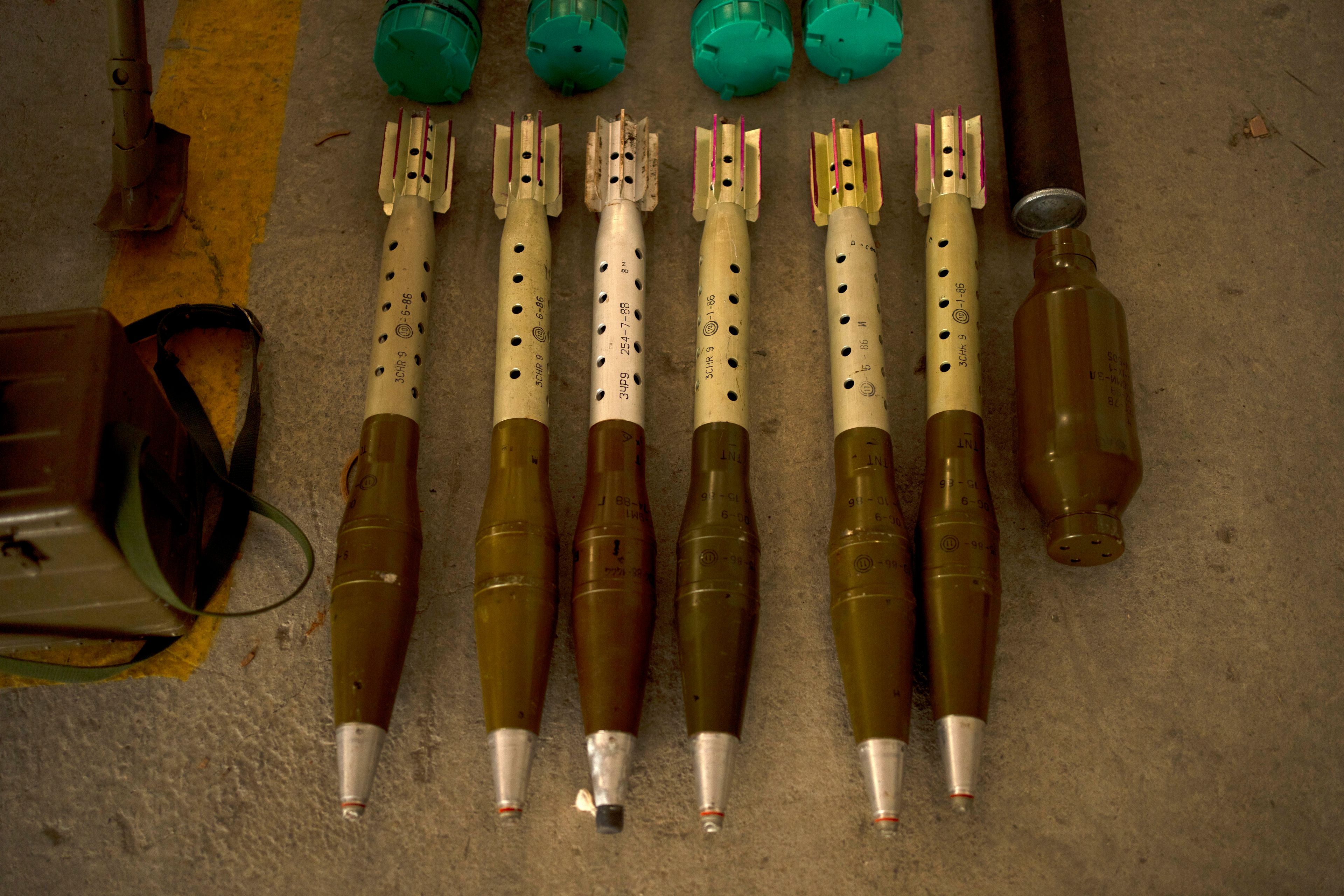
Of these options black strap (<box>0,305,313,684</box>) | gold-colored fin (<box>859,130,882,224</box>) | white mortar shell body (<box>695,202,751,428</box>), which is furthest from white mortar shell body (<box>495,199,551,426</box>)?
gold-colored fin (<box>859,130,882,224</box>)

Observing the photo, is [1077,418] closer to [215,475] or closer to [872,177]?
[872,177]

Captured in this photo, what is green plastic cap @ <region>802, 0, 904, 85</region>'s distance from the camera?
6.88 ft

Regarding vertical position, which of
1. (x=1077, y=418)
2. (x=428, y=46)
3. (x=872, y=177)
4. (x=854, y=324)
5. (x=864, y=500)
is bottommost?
(x=864, y=500)

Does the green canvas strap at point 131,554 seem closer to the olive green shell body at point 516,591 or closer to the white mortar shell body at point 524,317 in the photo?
the olive green shell body at point 516,591

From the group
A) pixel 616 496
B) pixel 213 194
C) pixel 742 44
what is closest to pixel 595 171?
pixel 742 44

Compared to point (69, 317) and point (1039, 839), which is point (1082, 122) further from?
point (69, 317)

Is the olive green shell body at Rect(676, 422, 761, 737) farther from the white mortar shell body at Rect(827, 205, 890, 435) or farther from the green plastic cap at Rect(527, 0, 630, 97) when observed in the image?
the green plastic cap at Rect(527, 0, 630, 97)

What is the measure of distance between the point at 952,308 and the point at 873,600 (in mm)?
586

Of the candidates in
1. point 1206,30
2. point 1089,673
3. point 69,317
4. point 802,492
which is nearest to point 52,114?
point 69,317

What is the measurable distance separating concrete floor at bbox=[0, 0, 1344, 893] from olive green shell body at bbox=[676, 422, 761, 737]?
0.11m

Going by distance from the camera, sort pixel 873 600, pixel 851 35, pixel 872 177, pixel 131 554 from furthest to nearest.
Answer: pixel 851 35 → pixel 872 177 → pixel 873 600 → pixel 131 554

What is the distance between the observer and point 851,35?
2139 mm

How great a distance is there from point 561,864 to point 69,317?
1124 mm

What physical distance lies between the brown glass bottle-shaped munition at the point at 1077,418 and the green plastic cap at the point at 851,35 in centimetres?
69
